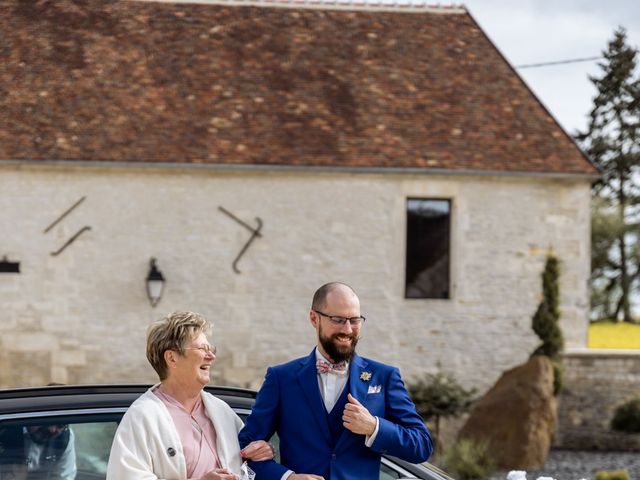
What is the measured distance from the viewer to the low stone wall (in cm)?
1820

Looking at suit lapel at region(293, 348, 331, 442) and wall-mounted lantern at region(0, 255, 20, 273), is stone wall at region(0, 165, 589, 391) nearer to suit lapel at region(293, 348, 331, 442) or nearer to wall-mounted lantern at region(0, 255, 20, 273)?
wall-mounted lantern at region(0, 255, 20, 273)

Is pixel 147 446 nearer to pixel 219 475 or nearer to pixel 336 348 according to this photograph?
pixel 219 475

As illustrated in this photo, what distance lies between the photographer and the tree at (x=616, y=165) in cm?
3531

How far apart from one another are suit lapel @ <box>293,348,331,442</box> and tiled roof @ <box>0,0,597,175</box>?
13.3 m

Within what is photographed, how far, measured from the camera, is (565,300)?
18516 millimetres

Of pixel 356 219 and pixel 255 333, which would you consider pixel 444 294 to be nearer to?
pixel 356 219

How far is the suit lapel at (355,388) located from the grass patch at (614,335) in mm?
22388

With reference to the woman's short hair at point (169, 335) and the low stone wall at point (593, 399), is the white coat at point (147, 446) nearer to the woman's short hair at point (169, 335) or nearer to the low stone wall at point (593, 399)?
the woman's short hair at point (169, 335)

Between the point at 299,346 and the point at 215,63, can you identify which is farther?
the point at 215,63

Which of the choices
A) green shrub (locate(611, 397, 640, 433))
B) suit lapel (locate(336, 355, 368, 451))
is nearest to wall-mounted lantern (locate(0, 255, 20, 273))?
green shrub (locate(611, 397, 640, 433))

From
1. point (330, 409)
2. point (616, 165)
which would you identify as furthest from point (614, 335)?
point (330, 409)

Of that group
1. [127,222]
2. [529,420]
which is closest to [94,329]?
[127,222]

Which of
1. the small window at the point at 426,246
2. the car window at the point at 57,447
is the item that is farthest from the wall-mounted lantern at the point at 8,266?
the car window at the point at 57,447

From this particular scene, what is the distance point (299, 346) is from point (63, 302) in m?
3.69
